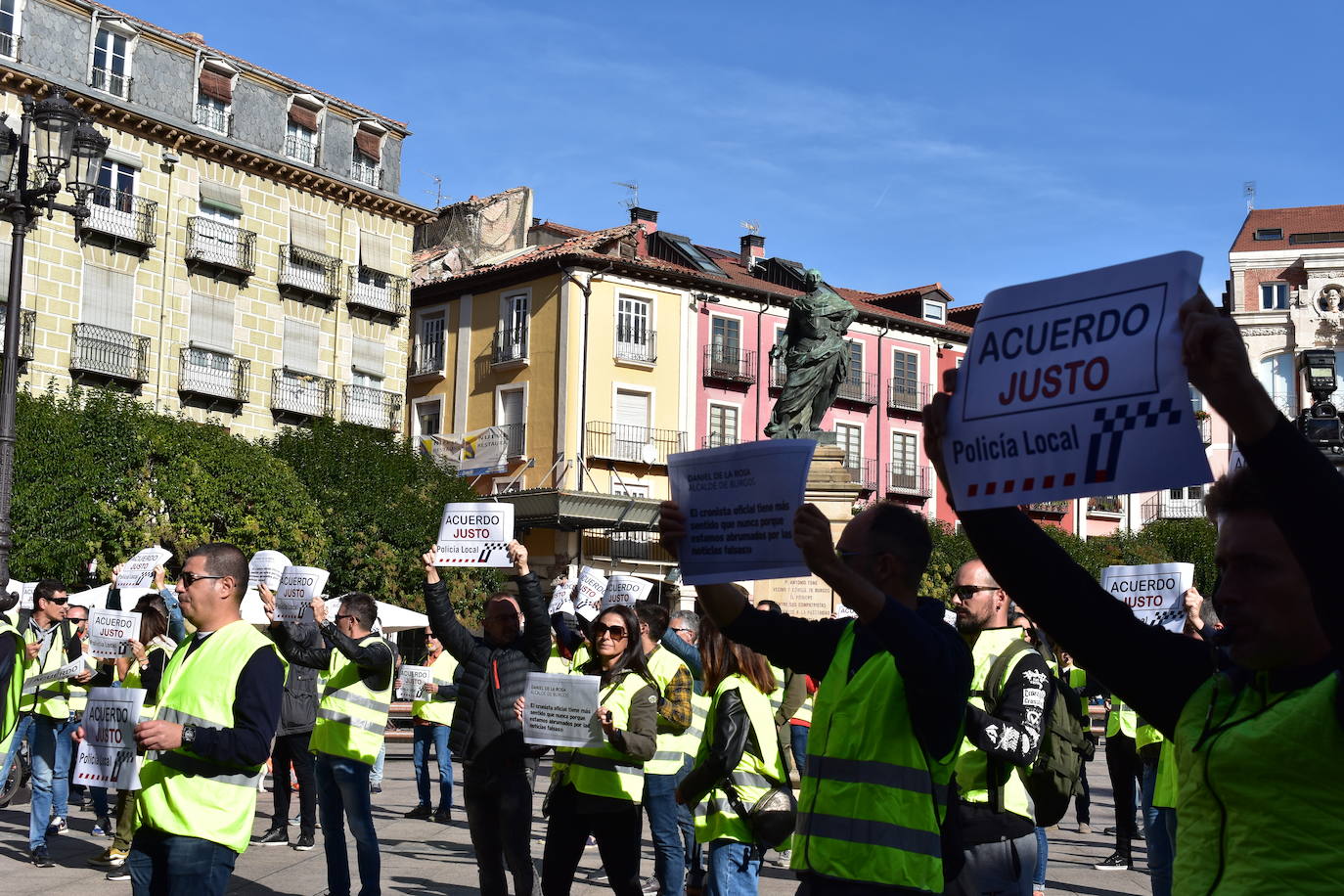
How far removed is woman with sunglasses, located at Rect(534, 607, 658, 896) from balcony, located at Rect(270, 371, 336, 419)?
105 feet

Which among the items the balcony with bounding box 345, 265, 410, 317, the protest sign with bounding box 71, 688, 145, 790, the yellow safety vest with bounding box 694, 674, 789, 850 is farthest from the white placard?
the balcony with bounding box 345, 265, 410, 317

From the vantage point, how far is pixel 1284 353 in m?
62.7

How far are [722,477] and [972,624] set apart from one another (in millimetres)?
1903

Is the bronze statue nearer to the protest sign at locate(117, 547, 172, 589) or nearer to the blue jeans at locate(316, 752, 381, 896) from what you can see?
the protest sign at locate(117, 547, 172, 589)

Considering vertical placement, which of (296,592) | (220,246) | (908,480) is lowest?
(296,592)

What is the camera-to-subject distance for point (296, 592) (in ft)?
31.4

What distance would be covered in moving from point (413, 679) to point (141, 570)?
121 inches

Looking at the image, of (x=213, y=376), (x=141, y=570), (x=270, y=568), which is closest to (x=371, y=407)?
(x=213, y=376)

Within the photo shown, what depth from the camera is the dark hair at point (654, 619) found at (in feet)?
29.7

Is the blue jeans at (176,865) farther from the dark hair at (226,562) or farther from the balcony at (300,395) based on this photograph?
the balcony at (300,395)

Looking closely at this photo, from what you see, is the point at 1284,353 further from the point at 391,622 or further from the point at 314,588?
the point at 314,588

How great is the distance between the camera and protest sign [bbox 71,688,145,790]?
21.1 ft

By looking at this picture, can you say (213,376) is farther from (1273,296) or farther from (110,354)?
(1273,296)

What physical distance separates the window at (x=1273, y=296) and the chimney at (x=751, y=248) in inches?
940
